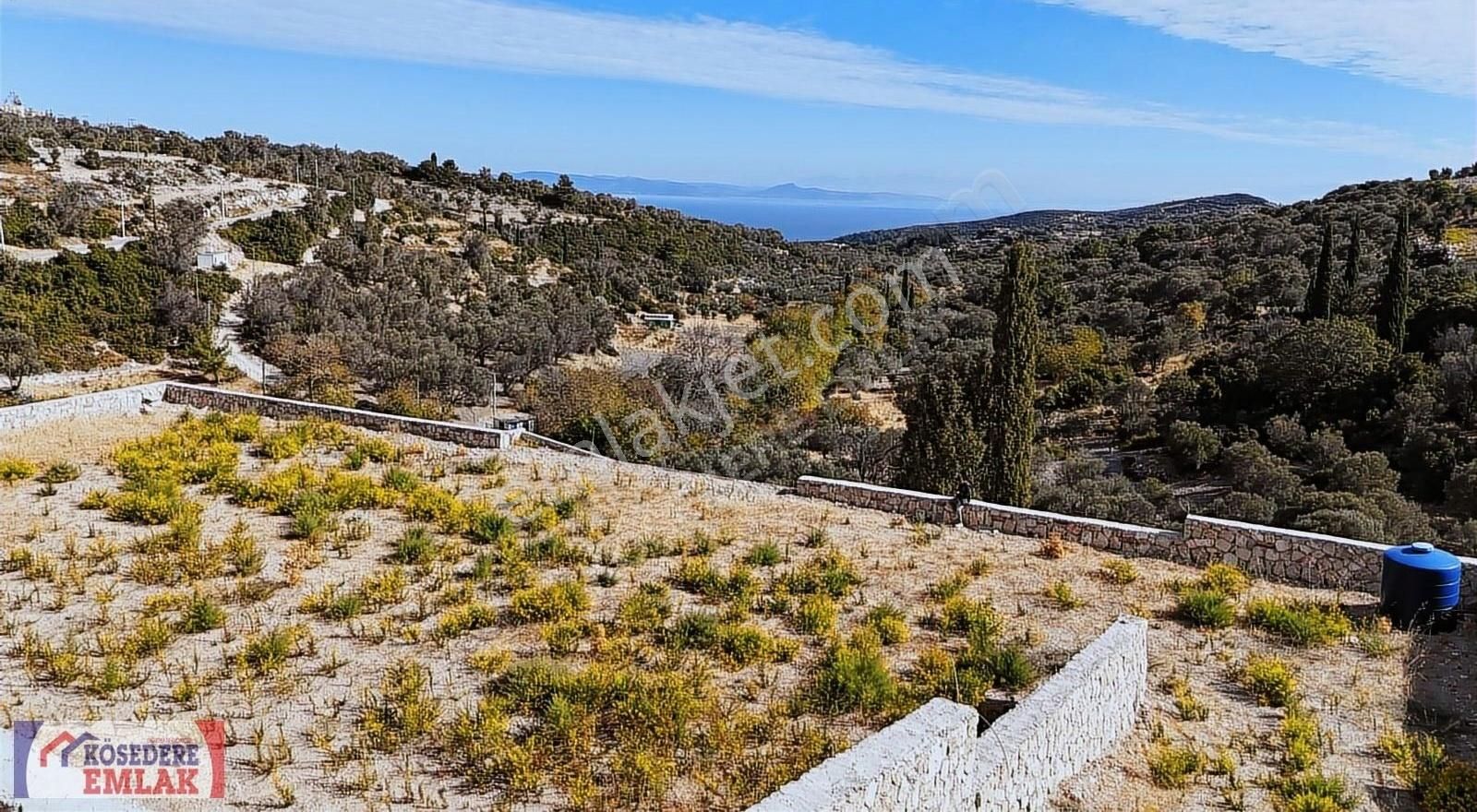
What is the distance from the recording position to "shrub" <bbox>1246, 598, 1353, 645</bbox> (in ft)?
22.8

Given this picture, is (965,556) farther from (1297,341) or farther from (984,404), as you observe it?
(1297,341)

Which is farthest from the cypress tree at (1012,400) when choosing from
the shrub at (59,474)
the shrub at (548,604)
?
the shrub at (59,474)

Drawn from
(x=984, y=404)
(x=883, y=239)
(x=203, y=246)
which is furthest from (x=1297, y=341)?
(x=883, y=239)

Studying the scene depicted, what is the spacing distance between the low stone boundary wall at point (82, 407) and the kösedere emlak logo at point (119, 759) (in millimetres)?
9491

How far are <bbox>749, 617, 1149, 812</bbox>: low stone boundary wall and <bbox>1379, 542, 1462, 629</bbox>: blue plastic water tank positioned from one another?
2.53 meters

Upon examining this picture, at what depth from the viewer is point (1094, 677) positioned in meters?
5.50

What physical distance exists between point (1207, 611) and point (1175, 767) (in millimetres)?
2334

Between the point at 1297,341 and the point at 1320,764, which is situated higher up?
the point at 1297,341

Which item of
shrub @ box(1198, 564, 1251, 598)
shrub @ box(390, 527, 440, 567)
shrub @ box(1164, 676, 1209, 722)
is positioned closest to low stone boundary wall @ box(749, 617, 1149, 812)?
shrub @ box(1164, 676, 1209, 722)

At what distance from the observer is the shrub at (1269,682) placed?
20.0 ft

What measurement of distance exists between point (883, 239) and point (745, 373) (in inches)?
1748

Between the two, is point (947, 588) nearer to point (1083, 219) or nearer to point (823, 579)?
point (823, 579)

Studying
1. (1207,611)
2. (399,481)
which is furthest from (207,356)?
(1207,611)

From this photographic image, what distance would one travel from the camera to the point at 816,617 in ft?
23.5
